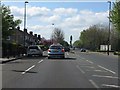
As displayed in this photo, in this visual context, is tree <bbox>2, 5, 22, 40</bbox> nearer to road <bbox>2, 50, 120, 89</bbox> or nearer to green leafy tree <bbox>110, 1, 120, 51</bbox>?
green leafy tree <bbox>110, 1, 120, 51</bbox>

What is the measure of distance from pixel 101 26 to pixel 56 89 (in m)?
119

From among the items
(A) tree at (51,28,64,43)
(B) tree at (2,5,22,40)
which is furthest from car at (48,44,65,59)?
(A) tree at (51,28,64,43)

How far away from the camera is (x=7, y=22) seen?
51.0 meters

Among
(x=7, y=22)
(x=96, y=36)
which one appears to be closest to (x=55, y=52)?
(x=7, y=22)

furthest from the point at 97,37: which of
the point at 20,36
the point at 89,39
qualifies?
the point at 20,36

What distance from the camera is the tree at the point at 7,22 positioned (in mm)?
49750

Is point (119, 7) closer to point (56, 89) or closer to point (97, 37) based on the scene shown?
point (56, 89)

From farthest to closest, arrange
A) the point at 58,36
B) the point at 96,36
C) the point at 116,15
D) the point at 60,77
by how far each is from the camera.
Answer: the point at 58,36 < the point at 96,36 < the point at 116,15 < the point at 60,77

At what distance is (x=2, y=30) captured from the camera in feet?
160

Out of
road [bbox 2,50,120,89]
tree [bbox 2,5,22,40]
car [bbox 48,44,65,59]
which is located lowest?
road [bbox 2,50,120,89]

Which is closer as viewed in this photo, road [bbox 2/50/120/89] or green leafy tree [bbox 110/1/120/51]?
road [bbox 2/50/120/89]

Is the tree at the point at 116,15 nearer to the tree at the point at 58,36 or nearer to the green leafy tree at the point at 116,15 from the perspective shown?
the green leafy tree at the point at 116,15

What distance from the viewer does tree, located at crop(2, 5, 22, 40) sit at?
49750 millimetres

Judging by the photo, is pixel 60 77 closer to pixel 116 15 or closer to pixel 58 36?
pixel 116 15
